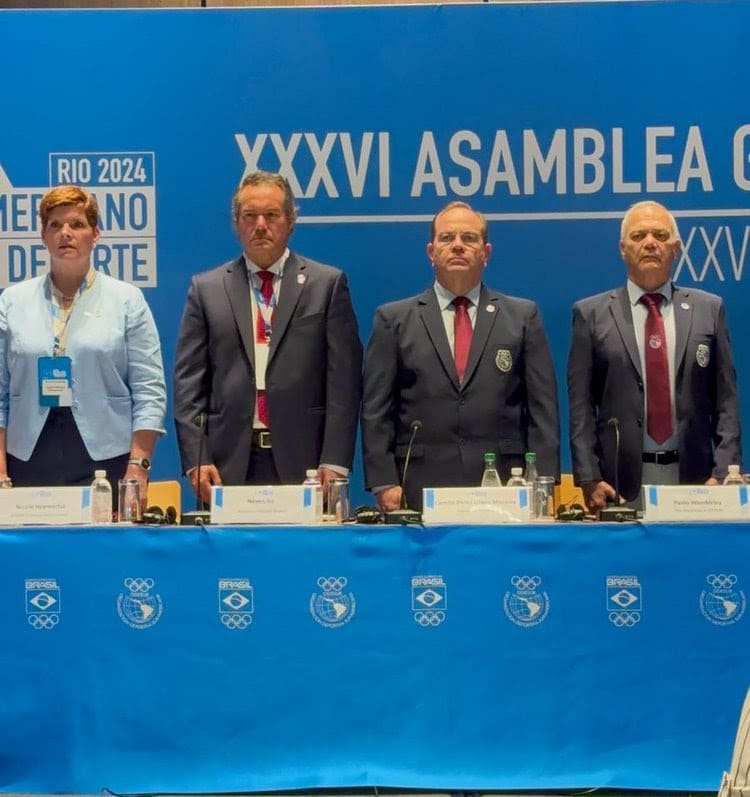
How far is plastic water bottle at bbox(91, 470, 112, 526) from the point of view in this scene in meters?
3.58

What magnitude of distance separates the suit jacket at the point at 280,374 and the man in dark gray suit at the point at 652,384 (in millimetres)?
763

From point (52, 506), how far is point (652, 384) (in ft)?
6.59

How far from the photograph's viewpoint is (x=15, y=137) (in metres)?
5.48

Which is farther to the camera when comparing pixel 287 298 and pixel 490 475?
pixel 287 298

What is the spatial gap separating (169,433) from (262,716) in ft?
7.58

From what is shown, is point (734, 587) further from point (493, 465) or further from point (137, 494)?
point (137, 494)

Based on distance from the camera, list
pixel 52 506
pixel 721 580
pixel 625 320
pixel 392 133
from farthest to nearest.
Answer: pixel 392 133, pixel 625 320, pixel 52 506, pixel 721 580

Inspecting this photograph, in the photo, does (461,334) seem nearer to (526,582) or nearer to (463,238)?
(463,238)

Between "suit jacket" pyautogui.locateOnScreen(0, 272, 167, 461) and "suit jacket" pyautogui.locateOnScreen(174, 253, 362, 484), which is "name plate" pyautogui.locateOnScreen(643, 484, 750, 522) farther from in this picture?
"suit jacket" pyautogui.locateOnScreen(0, 272, 167, 461)

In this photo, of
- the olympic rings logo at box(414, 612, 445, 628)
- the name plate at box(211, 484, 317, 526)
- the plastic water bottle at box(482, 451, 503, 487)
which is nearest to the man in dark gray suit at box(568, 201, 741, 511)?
the plastic water bottle at box(482, 451, 503, 487)

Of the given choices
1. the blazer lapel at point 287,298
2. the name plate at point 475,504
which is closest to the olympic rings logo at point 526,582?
the name plate at point 475,504

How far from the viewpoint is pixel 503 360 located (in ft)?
14.3

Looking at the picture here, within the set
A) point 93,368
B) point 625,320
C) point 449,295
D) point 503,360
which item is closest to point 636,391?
point 625,320

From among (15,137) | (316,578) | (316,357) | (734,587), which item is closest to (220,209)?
(15,137)
